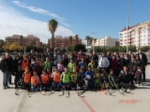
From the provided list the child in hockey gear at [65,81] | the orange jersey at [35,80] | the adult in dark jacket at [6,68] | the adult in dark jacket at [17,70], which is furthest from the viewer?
the adult in dark jacket at [6,68]

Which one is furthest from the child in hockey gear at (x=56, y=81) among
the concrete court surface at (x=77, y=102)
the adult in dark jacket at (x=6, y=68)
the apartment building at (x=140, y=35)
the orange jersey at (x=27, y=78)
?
the apartment building at (x=140, y=35)

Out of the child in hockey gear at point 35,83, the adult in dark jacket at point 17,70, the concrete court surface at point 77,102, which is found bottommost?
the concrete court surface at point 77,102

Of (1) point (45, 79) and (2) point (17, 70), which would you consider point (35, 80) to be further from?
(2) point (17, 70)

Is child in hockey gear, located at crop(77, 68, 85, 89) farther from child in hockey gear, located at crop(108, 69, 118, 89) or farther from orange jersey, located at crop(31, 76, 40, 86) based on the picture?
orange jersey, located at crop(31, 76, 40, 86)

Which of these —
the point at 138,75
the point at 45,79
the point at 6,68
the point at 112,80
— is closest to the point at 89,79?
the point at 112,80

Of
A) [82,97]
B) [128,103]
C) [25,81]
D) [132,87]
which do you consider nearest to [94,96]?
[82,97]

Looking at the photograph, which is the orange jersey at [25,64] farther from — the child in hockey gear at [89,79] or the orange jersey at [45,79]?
the child in hockey gear at [89,79]

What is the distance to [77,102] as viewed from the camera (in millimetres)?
8383

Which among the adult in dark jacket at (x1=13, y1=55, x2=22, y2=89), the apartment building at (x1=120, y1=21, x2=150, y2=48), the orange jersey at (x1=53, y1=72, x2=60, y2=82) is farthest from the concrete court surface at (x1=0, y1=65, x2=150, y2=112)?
the apartment building at (x1=120, y1=21, x2=150, y2=48)

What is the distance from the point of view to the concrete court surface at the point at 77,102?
746 cm

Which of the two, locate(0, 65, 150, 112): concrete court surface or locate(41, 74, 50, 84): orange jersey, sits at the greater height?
locate(41, 74, 50, 84): orange jersey

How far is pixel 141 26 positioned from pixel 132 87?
124955 millimetres

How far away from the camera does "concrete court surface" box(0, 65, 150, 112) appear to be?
294 inches

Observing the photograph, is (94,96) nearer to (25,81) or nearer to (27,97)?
(27,97)
